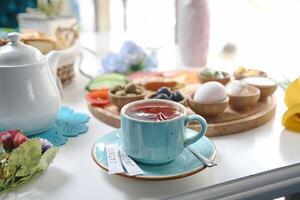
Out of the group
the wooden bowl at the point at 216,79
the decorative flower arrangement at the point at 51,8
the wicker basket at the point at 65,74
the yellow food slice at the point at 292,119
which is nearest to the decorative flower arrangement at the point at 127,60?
the wicker basket at the point at 65,74

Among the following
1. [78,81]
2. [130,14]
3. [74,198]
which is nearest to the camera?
[74,198]

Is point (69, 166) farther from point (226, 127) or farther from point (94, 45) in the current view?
point (94, 45)

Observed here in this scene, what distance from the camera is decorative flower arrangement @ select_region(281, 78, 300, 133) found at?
26.7 inches

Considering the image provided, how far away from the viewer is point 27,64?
617 millimetres

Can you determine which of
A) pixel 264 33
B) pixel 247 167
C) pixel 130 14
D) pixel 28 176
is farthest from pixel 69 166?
pixel 130 14

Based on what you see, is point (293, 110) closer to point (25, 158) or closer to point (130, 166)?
point (130, 166)

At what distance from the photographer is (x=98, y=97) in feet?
2.64

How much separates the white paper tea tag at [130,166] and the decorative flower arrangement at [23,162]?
3.5 inches

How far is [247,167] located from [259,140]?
0.33 feet

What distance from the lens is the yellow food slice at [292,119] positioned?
2.22 ft

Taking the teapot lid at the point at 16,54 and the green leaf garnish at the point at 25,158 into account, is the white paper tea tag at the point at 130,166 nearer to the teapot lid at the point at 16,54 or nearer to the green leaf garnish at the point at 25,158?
the green leaf garnish at the point at 25,158

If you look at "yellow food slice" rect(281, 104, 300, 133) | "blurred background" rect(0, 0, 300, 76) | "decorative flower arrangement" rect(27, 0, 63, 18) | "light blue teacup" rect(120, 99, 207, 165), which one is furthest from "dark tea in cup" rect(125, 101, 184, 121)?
"decorative flower arrangement" rect(27, 0, 63, 18)

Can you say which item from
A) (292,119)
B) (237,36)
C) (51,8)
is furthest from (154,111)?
(237,36)

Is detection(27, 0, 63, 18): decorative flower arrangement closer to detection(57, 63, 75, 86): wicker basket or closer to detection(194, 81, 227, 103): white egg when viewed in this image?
detection(57, 63, 75, 86): wicker basket
